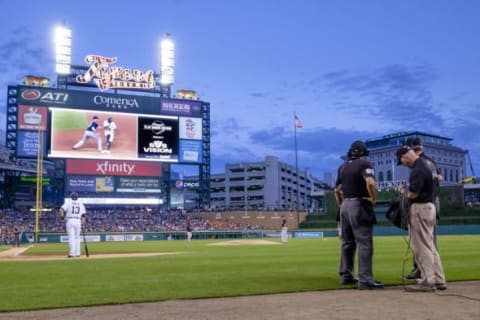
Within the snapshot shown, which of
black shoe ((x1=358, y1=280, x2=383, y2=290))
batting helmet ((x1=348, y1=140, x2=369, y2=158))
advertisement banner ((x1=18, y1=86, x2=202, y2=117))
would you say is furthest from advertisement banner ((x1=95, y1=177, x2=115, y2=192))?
black shoe ((x1=358, y1=280, x2=383, y2=290))

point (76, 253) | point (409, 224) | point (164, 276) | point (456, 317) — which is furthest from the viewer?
point (76, 253)

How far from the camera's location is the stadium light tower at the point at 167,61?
62.8m

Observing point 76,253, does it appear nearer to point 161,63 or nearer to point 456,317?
point 456,317

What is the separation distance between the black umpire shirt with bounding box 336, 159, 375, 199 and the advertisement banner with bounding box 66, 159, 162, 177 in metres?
49.9

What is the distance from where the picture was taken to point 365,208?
291 inches

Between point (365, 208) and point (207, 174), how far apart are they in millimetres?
57151

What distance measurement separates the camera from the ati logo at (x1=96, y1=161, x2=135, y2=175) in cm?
5516

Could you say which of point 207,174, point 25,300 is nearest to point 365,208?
point 25,300

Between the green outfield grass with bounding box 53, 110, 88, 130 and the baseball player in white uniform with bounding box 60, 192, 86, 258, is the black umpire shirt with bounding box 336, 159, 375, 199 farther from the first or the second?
the green outfield grass with bounding box 53, 110, 88, 130

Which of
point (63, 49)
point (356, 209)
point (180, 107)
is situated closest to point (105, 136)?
point (180, 107)

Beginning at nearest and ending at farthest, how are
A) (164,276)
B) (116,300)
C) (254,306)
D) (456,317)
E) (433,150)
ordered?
1. (456,317)
2. (254,306)
3. (116,300)
4. (164,276)
5. (433,150)

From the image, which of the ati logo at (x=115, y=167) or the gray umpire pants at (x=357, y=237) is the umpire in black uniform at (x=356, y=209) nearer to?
the gray umpire pants at (x=357, y=237)

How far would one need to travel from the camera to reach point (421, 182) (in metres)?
7.00

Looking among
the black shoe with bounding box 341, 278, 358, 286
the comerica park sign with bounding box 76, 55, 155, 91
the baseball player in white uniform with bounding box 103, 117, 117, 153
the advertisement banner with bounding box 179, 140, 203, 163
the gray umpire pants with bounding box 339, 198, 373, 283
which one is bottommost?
the black shoe with bounding box 341, 278, 358, 286
